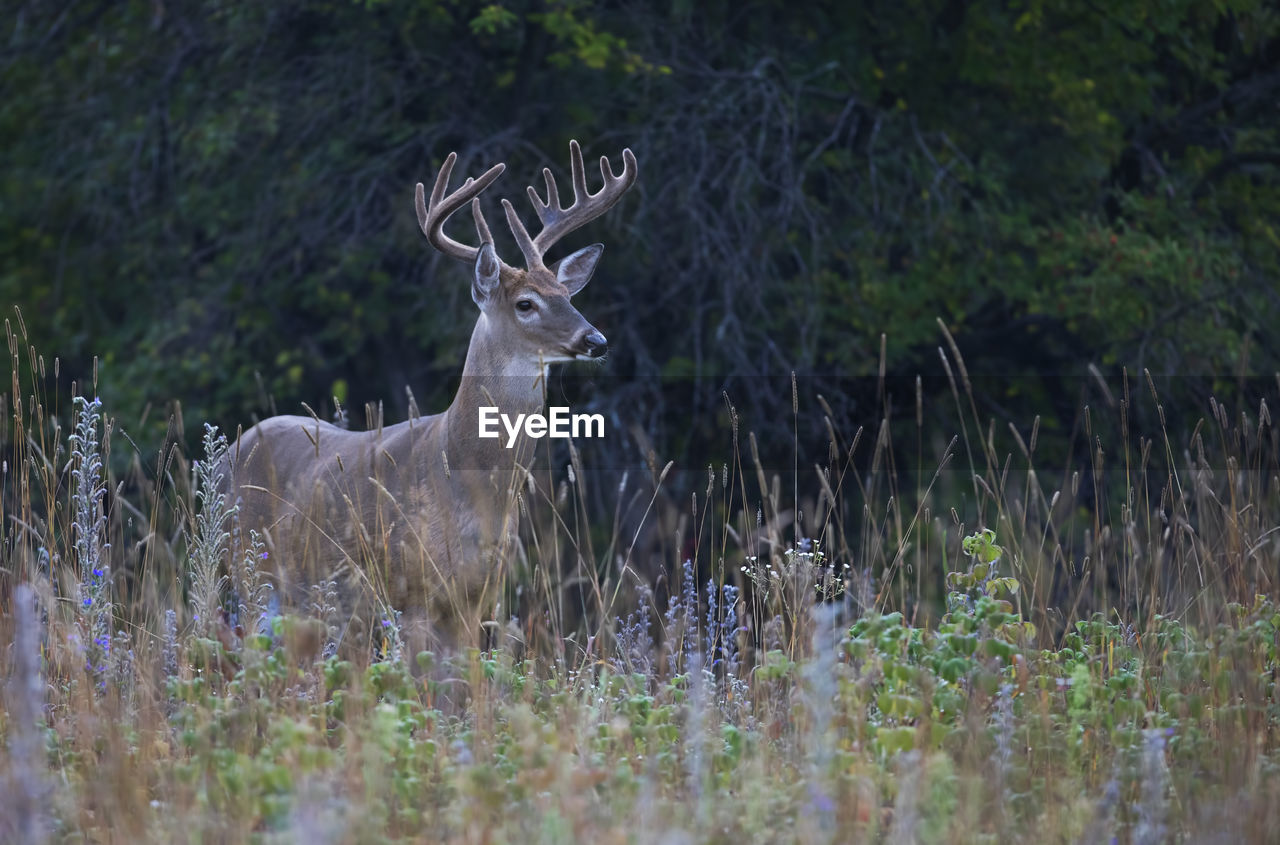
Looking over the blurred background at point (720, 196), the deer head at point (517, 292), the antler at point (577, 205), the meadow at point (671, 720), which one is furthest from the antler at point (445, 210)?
the blurred background at point (720, 196)

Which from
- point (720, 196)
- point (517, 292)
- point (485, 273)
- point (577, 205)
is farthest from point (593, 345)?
point (720, 196)

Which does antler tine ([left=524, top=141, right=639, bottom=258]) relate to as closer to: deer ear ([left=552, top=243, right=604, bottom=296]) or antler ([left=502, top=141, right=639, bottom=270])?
antler ([left=502, top=141, right=639, bottom=270])

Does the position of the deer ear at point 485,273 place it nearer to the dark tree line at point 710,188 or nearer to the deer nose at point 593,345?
the deer nose at point 593,345

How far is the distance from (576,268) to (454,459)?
4.32 ft

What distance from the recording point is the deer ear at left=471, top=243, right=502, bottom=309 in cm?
566

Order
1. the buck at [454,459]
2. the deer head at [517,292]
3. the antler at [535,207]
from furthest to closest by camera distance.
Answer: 1. the antler at [535,207]
2. the deer head at [517,292]
3. the buck at [454,459]

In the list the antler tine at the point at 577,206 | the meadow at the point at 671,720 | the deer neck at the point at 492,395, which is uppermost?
the antler tine at the point at 577,206

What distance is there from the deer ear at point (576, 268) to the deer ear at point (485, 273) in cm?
62

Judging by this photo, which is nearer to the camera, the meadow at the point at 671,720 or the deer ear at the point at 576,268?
the meadow at the point at 671,720

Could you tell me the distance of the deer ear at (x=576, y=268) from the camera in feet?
20.9

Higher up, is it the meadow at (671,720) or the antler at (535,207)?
the antler at (535,207)

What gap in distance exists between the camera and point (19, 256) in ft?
44.8

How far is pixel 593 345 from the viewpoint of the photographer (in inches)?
218

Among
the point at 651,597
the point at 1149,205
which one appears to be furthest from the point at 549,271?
the point at 1149,205
